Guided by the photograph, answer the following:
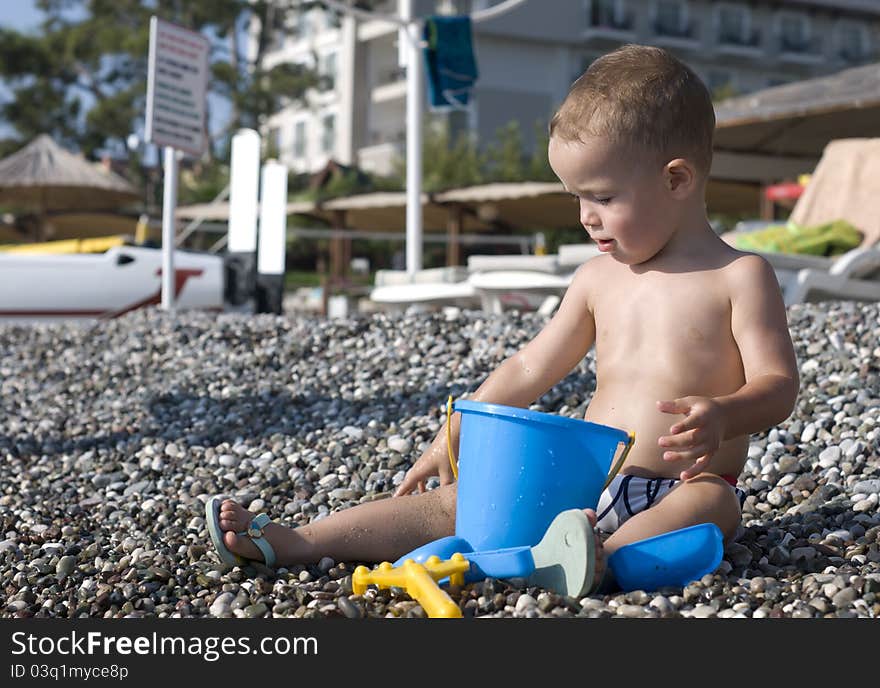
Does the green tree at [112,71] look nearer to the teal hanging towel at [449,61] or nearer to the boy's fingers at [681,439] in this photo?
the teal hanging towel at [449,61]

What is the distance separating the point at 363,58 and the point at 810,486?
3573 centimetres

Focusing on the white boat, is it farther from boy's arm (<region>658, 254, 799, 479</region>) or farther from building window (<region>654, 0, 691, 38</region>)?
building window (<region>654, 0, 691, 38</region>)

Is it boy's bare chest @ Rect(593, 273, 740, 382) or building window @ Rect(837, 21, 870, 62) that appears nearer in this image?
boy's bare chest @ Rect(593, 273, 740, 382)

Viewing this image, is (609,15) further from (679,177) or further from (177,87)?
(679,177)

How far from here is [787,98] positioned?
9945 millimetres

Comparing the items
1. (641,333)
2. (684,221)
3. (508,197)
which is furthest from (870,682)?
(508,197)

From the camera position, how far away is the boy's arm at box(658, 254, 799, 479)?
173cm

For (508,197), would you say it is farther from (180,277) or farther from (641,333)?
(641,333)

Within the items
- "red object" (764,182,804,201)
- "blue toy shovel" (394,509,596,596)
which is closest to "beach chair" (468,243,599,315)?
"red object" (764,182,804,201)

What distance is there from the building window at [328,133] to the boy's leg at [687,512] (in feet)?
118

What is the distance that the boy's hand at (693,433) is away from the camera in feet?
5.64

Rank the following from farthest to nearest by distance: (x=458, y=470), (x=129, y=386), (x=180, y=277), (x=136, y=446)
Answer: (x=180, y=277)
(x=129, y=386)
(x=136, y=446)
(x=458, y=470)

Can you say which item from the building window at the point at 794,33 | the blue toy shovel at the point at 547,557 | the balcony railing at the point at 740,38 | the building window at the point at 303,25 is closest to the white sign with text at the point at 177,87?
the blue toy shovel at the point at 547,557

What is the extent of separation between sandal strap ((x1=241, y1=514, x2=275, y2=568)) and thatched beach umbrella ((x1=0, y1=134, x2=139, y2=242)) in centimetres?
1657
